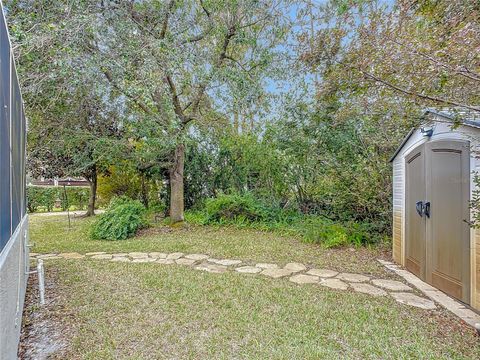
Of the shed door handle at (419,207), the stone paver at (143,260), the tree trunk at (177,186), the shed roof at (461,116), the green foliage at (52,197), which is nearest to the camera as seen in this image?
the shed roof at (461,116)

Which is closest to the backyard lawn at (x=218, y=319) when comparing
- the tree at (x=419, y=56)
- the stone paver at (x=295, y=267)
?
the stone paver at (x=295, y=267)

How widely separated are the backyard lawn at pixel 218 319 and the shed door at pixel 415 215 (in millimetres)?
425

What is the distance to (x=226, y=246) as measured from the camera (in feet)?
20.5

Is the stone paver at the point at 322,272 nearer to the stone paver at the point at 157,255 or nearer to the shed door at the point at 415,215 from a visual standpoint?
the shed door at the point at 415,215

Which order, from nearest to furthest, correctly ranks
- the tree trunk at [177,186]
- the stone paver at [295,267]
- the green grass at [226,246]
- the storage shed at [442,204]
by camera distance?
the storage shed at [442,204] < the stone paver at [295,267] < the green grass at [226,246] < the tree trunk at [177,186]

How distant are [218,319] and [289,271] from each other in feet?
6.11

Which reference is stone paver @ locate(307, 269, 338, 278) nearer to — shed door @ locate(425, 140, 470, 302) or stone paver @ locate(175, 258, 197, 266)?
shed door @ locate(425, 140, 470, 302)

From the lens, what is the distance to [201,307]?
3303mm

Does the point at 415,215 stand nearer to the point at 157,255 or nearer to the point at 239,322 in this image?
the point at 239,322

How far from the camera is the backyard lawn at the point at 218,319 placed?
2.52 m

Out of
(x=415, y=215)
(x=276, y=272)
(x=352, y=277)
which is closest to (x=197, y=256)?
(x=276, y=272)

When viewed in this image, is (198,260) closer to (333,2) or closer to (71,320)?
(71,320)

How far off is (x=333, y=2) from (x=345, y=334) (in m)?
7.28

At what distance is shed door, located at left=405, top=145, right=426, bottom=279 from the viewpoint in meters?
4.28
